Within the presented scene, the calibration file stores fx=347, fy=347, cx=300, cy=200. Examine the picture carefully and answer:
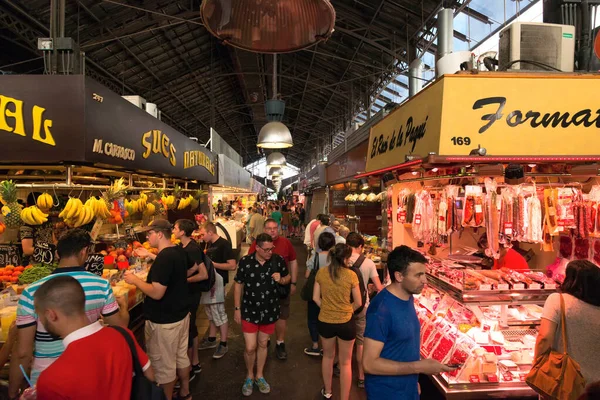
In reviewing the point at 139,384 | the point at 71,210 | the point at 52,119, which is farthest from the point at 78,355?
the point at 71,210

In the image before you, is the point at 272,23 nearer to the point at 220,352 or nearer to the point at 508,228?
the point at 508,228

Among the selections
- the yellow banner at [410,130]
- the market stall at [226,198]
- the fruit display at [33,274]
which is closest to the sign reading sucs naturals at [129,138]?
the fruit display at [33,274]

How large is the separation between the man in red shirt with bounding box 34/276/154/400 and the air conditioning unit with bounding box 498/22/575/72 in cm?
449

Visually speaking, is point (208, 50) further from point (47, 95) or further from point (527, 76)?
point (527, 76)

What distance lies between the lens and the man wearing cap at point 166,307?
131 inches

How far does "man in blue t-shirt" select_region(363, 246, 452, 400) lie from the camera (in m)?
2.18

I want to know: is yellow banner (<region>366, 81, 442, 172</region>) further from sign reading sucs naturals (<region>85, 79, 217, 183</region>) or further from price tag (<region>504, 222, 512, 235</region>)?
sign reading sucs naturals (<region>85, 79, 217, 183</region>)

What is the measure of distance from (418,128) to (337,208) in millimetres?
8869

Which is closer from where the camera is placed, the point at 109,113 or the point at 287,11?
the point at 287,11

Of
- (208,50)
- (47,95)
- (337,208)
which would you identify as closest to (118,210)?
(47,95)

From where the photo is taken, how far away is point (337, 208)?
12617 mm

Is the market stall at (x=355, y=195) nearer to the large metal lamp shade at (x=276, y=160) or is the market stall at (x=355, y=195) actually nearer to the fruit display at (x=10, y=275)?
the large metal lamp shade at (x=276, y=160)

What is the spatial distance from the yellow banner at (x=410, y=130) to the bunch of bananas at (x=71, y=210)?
376cm

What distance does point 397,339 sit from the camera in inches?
87.9
